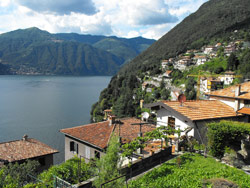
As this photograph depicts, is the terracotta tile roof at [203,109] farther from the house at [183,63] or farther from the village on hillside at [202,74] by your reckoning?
the house at [183,63]

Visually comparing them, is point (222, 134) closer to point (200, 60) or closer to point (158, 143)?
point (158, 143)

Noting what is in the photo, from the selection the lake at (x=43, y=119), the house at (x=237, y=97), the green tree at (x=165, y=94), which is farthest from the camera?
the green tree at (x=165, y=94)

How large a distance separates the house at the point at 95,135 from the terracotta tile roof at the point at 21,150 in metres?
2.81

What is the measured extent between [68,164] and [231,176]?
20.7 ft

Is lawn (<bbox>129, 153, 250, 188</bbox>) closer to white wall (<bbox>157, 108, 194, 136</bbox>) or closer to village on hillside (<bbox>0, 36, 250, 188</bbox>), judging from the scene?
village on hillside (<bbox>0, 36, 250, 188</bbox>)

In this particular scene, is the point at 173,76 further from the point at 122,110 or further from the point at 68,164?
the point at 68,164

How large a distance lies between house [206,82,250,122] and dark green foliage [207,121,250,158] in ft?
11.6

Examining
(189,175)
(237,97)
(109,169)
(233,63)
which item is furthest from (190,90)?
(109,169)

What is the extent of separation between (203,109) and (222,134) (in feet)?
10.7

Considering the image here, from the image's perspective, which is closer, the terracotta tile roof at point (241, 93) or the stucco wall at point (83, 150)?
the terracotta tile roof at point (241, 93)

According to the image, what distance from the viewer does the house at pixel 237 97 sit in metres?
14.0

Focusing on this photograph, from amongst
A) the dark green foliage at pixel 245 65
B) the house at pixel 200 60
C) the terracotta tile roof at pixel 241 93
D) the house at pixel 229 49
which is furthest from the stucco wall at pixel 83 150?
the house at pixel 200 60

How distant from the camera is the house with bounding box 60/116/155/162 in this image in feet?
59.4

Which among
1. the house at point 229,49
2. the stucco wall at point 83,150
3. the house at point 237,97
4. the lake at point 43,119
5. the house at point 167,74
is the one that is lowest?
the lake at point 43,119
